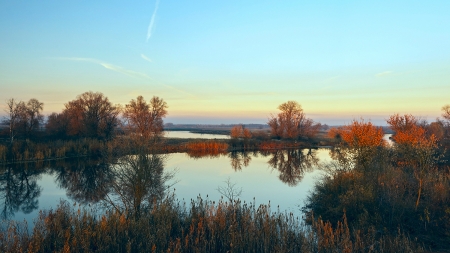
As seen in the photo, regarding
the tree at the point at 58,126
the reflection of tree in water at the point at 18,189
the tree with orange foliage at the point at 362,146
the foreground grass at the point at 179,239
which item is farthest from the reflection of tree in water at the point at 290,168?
the tree at the point at 58,126

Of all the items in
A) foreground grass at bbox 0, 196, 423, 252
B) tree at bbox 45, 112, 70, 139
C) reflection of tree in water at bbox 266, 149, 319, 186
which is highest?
tree at bbox 45, 112, 70, 139

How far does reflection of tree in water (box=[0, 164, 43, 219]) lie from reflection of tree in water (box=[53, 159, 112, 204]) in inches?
50.5

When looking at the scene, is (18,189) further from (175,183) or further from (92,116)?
(92,116)

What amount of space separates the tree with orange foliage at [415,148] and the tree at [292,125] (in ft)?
66.6

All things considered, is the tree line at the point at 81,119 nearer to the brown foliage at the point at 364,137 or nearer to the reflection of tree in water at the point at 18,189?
the reflection of tree in water at the point at 18,189

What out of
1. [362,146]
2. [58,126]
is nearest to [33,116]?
[58,126]

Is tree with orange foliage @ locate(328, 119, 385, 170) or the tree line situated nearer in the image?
A: tree with orange foliage @ locate(328, 119, 385, 170)

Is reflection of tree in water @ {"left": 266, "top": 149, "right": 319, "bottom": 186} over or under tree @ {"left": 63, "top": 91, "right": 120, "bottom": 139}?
under

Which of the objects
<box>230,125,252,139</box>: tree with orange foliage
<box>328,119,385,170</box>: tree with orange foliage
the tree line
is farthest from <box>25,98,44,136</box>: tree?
<box>328,119,385,170</box>: tree with orange foliage

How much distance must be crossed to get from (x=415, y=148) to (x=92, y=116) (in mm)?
30967

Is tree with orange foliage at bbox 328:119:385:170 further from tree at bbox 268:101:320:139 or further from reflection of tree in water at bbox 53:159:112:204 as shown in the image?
tree at bbox 268:101:320:139

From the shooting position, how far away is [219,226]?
19.7 feet

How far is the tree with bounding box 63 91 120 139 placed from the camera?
31.0 m

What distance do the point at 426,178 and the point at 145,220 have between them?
870 cm
